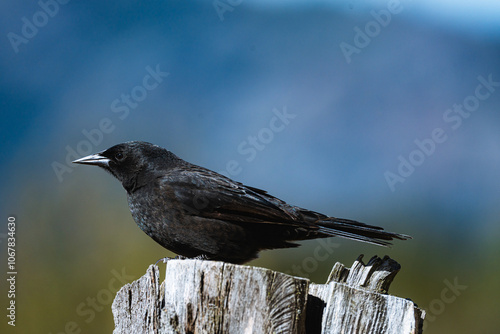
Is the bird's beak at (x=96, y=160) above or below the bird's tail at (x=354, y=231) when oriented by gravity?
below

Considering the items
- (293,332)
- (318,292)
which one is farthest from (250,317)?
(318,292)

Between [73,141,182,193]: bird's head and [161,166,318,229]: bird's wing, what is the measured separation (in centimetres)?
29

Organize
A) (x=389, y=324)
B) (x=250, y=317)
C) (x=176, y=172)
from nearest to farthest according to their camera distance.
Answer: (x=250, y=317), (x=389, y=324), (x=176, y=172)

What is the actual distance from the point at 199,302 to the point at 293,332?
53 cm

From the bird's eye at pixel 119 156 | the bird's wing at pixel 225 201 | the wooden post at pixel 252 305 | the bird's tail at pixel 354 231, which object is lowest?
the wooden post at pixel 252 305

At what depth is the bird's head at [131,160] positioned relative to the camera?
209 inches

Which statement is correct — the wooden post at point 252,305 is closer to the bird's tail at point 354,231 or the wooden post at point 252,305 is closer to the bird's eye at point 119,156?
the bird's tail at point 354,231

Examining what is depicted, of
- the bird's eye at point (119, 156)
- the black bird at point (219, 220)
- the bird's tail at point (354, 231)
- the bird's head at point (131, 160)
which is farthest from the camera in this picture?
the bird's eye at point (119, 156)

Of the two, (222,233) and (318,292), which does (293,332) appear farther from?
(222,233)

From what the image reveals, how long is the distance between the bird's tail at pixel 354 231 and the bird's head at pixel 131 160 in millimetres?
1791

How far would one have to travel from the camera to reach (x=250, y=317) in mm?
2635

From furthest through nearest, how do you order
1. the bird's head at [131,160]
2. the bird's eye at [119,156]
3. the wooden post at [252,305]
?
the bird's eye at [119,156]
the bird's head at [131,160]
the wooden post at [252,305]

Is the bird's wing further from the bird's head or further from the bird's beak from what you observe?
the bird's beak

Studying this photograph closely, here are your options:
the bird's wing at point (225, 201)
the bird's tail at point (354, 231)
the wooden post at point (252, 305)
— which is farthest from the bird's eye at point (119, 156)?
the wooden post at point (252, 305)
